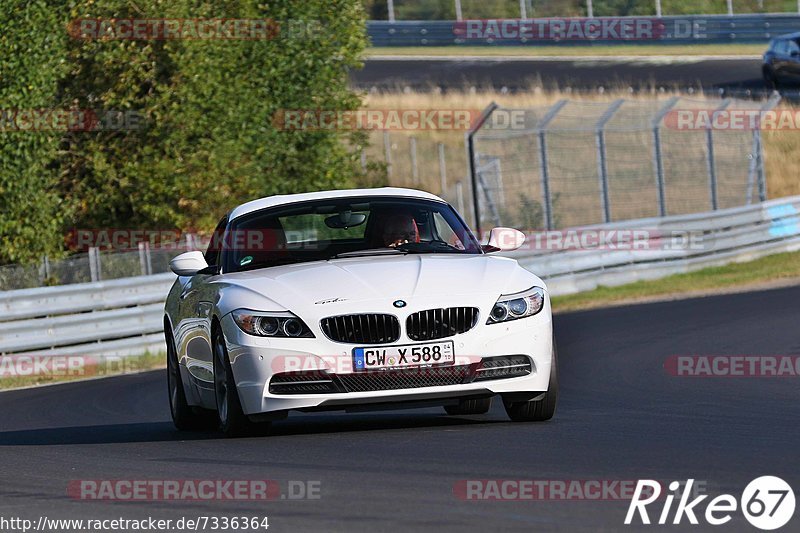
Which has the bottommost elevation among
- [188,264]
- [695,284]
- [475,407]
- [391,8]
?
[695,284]

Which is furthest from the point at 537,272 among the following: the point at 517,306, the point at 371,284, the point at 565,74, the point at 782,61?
the point at 565,74

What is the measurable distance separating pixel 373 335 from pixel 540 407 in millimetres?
1206

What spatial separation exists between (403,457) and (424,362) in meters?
0.91

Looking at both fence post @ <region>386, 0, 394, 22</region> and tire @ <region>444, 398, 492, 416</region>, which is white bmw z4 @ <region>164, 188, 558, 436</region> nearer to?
tire @ <region>444, 398, 492, 416</region>

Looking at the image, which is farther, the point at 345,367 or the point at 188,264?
the point at 188,264

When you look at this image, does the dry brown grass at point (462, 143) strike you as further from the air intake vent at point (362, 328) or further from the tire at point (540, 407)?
the air intake vent at point (362, 328)

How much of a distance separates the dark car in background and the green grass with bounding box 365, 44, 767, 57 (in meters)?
8.20

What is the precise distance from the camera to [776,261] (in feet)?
87.7

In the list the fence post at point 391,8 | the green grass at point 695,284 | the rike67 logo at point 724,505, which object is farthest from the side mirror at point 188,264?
the fence post at point 391,8

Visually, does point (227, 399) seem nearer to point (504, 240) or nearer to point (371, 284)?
point (371, 284)

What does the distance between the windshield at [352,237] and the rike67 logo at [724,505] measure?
12.3 ft

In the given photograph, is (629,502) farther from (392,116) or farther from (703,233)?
Result: (392,116)

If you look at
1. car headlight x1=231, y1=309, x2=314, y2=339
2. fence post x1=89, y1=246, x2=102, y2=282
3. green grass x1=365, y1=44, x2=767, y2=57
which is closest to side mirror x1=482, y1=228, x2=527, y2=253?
car headlight x1=231, y1=309, x2=314, y2=339

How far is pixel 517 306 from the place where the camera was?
9.27 m
